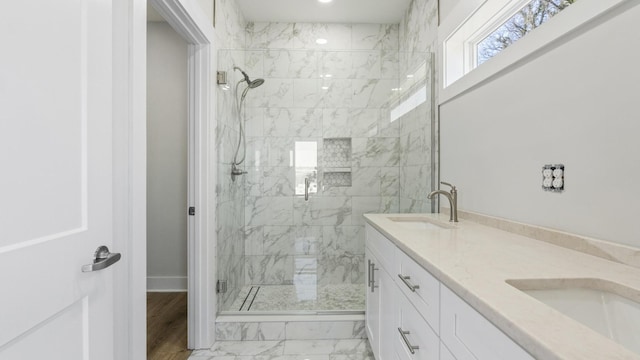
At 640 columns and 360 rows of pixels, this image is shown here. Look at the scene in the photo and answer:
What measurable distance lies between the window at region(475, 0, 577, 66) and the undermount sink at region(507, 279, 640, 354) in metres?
1.06

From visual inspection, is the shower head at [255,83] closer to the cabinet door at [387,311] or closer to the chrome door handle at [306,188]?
the chrome door handle at [306,188]

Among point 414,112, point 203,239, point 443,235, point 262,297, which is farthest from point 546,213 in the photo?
point 262,297

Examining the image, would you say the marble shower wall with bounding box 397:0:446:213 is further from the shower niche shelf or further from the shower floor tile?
the shower floor tile

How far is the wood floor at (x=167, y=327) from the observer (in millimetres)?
2064

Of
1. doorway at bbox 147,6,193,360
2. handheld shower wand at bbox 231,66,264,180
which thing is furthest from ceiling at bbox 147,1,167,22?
handheld shower wand at bbox 231,66,264,180

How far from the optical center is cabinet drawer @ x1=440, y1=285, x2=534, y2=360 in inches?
22.3

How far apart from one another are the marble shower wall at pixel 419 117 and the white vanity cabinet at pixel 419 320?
2.68ft

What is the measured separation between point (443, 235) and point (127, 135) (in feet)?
4.45

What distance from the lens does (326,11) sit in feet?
9.95

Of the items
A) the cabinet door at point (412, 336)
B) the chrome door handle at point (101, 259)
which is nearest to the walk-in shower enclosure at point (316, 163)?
the cabinet door at point (412, 336)

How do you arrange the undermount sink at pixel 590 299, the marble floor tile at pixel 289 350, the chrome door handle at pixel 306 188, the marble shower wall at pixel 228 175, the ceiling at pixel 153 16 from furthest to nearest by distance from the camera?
the chrome door handle at pixel 306 188
the ceiling at pixel 153 16
the marble shower wall at pixel 228 175
the marble floor tile at pixel 289 350
the undermount sink at pixel 590 299

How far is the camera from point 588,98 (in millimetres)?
1047

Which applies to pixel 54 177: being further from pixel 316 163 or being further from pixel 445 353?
pixel 316 163

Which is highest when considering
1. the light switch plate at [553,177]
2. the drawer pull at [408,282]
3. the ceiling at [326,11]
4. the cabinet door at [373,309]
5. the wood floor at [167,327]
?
the ceiling at [326,11]
